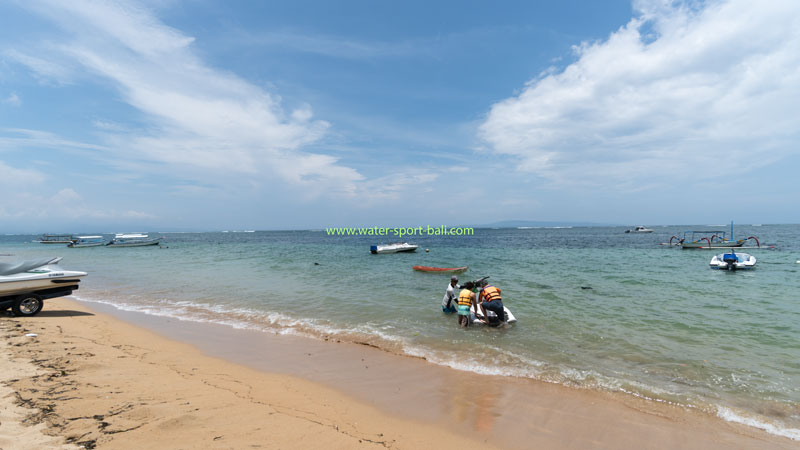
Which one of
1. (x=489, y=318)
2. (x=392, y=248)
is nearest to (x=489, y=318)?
(x=489, y=318)

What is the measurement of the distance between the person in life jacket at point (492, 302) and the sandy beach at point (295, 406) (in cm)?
359

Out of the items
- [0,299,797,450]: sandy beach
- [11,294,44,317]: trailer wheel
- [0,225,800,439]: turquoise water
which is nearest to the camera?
[0,299,797,450]: sandy beach

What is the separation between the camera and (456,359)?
329 inches

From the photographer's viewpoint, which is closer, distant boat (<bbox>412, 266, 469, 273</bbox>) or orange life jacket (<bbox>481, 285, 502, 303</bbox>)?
orange life jacket (<bbox>481, 285, 502, 303</bbox>)

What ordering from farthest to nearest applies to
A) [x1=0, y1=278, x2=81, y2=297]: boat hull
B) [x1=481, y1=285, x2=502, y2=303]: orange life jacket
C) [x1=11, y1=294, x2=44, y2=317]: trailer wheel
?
[x1=11, y1=294, x2=44, y2=317]: trailer wheel, [x1=481, y1=285, x2=502, y2=303]: orange life jacket, [x1=0, y1=278, x2=81, y2=297]: boat hull

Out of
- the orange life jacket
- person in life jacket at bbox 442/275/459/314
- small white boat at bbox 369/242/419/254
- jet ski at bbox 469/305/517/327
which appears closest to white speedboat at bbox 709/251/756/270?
jet ski at bbox 469/305/517/327

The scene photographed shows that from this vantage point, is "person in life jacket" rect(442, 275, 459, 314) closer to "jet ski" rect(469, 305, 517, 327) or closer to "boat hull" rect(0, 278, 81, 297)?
"jet ski" rect(469, 305, 517, 327)

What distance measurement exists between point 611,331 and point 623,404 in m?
4.97

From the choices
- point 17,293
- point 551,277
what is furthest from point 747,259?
point 17,293

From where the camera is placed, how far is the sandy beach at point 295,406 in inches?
173

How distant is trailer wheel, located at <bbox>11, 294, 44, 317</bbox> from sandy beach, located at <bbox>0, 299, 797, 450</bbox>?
10.8 ft

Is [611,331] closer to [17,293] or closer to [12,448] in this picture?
[12,448]

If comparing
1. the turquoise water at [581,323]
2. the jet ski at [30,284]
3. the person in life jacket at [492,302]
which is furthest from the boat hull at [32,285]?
the person in life jacket at [492,302]

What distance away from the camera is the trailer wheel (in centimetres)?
1095
